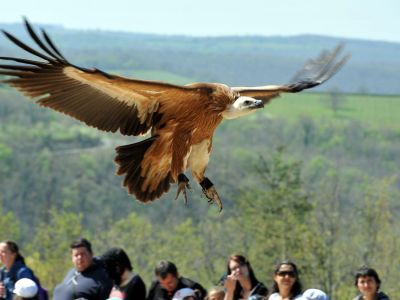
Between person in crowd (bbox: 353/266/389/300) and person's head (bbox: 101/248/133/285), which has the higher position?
person's head (bbox: 101/248/133/285)

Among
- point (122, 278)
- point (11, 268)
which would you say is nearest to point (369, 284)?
point (122, 278)

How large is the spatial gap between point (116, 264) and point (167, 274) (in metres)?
0.50

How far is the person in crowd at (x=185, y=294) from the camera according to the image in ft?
28.7

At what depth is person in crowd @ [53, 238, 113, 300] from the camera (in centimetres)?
930

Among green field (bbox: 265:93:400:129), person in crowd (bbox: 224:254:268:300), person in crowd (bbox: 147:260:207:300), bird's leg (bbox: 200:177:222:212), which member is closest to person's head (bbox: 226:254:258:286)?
person in crowd (bbox: 224:254:268:300)

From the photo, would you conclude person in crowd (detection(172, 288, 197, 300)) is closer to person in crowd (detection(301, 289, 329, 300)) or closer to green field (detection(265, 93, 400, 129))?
person in crowd (detection(301, 289, 329, 300))

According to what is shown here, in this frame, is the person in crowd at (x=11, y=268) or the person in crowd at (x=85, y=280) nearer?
the person in crowd at (x=85, y=280)

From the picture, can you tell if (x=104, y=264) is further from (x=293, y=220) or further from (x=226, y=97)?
(x=293, y=220)

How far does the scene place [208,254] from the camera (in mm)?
44938

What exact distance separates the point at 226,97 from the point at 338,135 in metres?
115

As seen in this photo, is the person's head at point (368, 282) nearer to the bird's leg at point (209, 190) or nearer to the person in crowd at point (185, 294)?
the person in crowd at point (185, 294)

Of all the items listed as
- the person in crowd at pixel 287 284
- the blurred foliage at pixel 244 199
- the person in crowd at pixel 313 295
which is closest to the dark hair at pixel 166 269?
the person in crowd at pixel 287 284

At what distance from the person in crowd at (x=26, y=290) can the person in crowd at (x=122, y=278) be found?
807mm

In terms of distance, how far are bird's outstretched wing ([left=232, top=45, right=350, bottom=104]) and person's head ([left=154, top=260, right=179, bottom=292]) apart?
5.01 feet
